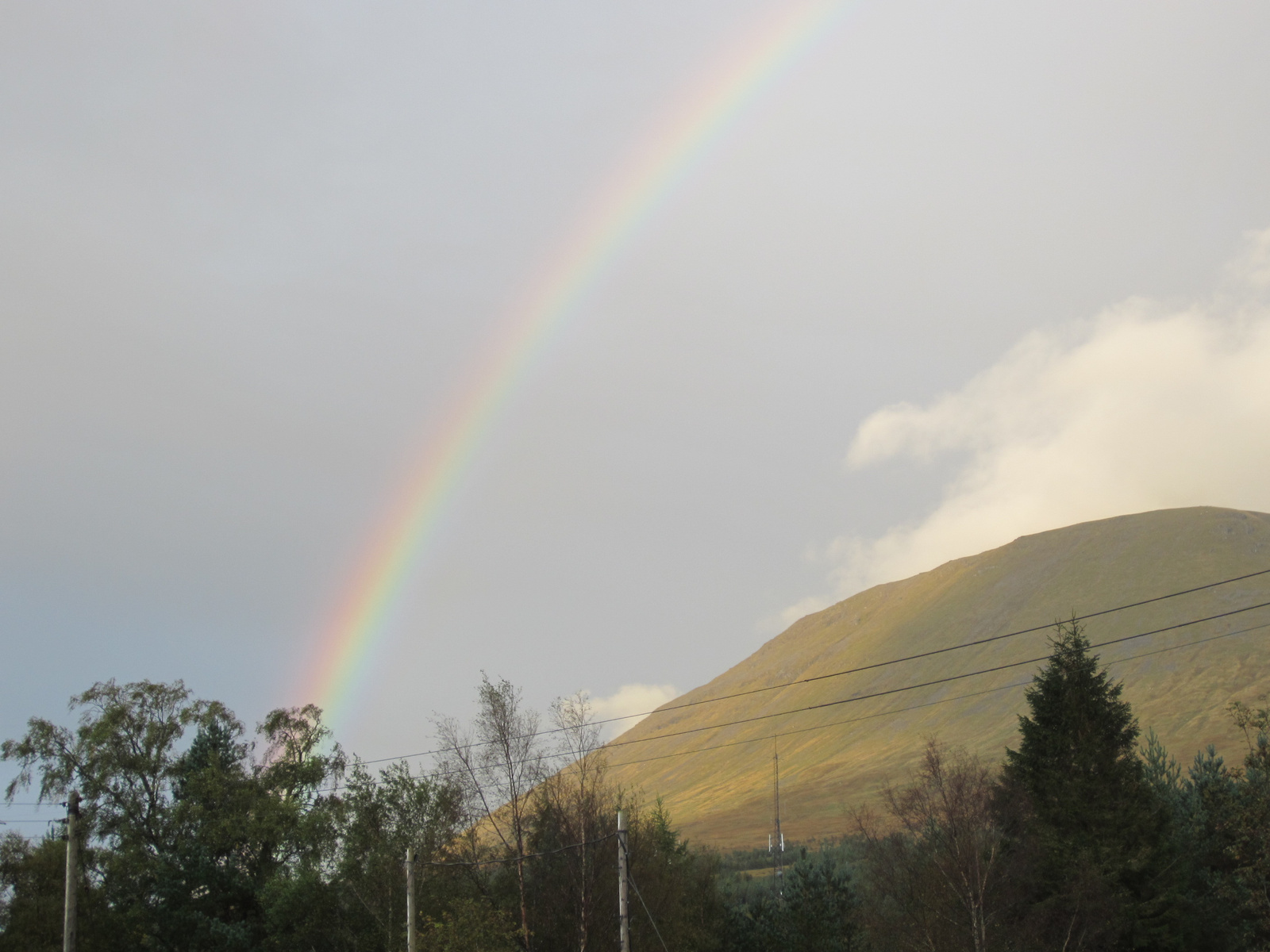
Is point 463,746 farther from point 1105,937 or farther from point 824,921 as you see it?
point 1105,937

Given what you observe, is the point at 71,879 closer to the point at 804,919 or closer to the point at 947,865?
the point at 947,865

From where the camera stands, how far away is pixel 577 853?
1962 inches

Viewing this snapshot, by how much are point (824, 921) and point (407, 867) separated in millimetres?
27063

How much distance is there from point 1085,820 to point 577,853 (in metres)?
21.9

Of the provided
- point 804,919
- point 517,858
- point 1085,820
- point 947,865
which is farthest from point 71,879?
point 1085,820

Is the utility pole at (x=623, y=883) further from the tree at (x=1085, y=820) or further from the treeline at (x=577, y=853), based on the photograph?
the tree at (x=1085, y=820)

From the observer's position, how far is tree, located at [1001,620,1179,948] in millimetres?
42031

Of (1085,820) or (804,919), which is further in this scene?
(804,919)

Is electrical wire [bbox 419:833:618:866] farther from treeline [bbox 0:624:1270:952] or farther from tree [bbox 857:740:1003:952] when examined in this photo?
tree [bbox 857:740:1003:952]

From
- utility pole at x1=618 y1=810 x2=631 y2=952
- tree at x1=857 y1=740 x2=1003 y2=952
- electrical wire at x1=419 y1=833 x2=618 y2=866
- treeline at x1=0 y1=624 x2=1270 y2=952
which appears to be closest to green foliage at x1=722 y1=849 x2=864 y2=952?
treeline at x1=0 y1=624 x2=1270 y2=952

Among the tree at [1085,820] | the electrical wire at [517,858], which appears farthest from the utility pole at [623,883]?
the tree at [1085,820]

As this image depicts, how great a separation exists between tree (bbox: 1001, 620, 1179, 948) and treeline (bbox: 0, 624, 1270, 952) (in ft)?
0.28

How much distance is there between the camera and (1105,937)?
139ft

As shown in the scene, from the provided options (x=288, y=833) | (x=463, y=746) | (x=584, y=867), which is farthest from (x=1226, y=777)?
(x=288, y=833)
